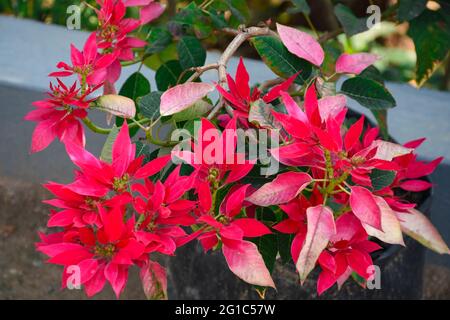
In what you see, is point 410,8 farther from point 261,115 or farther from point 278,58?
point 261,115

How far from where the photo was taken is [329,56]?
110 centimetres

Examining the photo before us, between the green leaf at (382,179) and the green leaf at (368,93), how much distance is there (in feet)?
0.47

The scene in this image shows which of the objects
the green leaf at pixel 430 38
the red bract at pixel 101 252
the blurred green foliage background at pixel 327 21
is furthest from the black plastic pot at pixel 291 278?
the blurred green foliage background at pixel 327 21

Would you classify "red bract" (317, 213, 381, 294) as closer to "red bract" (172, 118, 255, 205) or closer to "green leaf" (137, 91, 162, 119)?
"red bract" (172, 118, 255, 205)

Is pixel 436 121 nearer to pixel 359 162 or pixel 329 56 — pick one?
pixel 329 56

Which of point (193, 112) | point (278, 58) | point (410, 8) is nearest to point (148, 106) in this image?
point (193, 112)

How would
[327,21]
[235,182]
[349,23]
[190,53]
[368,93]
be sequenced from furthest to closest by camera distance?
[327,21] → [349,23] → [190,53] → [368,93] → [235,182]

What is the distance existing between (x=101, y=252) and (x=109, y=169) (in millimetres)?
74

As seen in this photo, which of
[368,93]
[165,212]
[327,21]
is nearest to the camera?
[165,212]

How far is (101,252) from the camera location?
66cm

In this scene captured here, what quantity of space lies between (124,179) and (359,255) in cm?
24

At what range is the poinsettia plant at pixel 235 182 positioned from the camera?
2.13 ft

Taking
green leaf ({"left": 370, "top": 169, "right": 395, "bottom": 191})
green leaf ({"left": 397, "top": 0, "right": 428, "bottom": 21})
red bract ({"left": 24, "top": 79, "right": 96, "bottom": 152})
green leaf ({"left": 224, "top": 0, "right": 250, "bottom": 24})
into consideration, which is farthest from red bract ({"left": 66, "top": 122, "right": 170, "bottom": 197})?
green leaf ({"left": 397, "top": 0, "right": 428, "bottom": 21})

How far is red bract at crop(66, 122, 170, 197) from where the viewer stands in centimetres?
65
